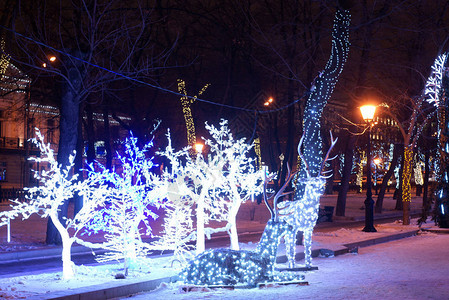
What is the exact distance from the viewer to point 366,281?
34.1ft

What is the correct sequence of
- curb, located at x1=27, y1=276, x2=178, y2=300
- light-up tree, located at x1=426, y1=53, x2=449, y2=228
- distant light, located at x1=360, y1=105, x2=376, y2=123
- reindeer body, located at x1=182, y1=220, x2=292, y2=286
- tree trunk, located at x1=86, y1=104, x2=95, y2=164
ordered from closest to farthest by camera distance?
curb, located at x1=27, y1=276, x2=178, y2=300 → reindeer body, located at x1=182, y1=220, x2=292, y2=286 → distant light, located at x1=360, y1=105, x2=376, y2=123 → light-up tree, located at x1=426, y1=53, x2=449, y2=228 → tree trunk, located at x1=86, y1=104, x2=95, y2=164

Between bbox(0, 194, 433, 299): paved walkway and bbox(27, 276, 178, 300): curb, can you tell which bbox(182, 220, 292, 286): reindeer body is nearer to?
bbox(27, 276, 178, 300): curb

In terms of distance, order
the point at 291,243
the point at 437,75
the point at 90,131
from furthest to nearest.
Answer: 1. the point at 90,131
2. the point at 437,75
3. the point at 291,243

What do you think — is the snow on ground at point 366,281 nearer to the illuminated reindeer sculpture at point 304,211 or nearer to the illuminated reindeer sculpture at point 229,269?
the illuminated reindeer sculpture at point 229,269

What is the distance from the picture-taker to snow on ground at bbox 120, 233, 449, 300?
8977 millimetres

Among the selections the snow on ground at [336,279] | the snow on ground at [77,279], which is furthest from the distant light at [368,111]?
the snow on ground at [77,279]

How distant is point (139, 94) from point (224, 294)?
27.5 meters

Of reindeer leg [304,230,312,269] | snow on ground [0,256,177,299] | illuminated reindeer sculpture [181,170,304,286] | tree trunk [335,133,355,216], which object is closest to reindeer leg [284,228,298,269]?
reindeer leg [304,230,312,269]

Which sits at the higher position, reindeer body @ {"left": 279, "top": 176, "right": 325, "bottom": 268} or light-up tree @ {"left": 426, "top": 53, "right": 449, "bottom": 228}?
light-up tree @ {"left": 426, "top": 53, "right": 449, "bottom": 228}

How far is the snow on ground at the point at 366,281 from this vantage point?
353 inches

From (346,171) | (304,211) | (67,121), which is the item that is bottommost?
(304,211)

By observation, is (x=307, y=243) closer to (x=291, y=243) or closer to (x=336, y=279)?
(x=291, y=243)

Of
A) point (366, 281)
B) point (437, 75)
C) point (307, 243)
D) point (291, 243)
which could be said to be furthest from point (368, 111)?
point (366, 281)

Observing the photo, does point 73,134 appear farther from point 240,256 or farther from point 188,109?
point 188,109
